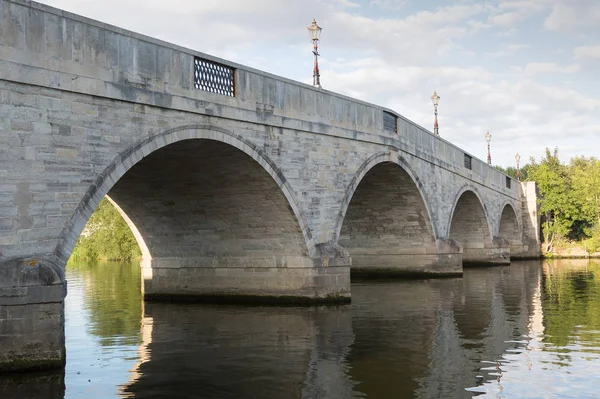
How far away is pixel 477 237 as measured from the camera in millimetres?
33656

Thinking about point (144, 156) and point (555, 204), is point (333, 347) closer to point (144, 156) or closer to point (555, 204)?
point (144, 156)

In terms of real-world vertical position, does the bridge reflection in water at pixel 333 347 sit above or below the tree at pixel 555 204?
below

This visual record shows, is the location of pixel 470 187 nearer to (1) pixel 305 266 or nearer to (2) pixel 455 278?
(2) pixel 455 278

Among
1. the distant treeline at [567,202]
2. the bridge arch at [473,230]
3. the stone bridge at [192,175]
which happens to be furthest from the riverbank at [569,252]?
the stone bridge at [192,175]

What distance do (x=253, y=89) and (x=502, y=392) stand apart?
27.3 feet

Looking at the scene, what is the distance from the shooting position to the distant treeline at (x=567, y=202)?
42.8 meters

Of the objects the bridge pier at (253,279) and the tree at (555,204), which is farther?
the tree at (555,204)

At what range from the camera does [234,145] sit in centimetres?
1312

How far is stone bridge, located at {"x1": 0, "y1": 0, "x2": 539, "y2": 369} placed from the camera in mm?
9148

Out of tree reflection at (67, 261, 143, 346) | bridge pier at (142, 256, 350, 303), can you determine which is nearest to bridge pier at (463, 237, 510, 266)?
tree reflection at (67, 261, 143, 346)

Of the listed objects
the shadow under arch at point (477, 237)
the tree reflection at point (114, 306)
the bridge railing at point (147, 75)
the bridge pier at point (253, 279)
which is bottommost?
the tree reflection at point (114, 306)

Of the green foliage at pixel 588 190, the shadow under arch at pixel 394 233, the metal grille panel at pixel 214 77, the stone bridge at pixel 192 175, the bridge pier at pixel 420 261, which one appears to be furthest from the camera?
the green foliage at pixel 588 190

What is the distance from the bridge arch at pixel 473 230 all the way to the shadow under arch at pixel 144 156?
61.5 feet

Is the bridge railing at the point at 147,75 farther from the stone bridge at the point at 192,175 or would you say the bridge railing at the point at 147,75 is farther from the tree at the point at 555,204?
the tree at the point at 555,204
